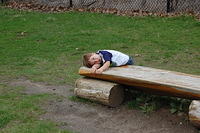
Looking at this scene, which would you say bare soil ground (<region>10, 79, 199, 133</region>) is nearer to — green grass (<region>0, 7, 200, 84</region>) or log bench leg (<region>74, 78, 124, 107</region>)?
log bench leg (<region>74, 78, 124, 107</region>)

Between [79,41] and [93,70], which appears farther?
[79,41]

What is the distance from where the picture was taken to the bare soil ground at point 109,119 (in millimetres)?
4551


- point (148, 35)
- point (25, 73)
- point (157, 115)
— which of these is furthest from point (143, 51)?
point (157, 115)

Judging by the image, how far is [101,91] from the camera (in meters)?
5.07

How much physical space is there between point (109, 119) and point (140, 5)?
8445 millimetres

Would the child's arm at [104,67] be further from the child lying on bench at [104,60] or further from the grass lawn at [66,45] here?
the grass lawn at [66,45]

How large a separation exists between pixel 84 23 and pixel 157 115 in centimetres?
672

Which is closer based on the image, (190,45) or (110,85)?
(110,85)

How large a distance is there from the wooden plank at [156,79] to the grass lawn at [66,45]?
2.97ft

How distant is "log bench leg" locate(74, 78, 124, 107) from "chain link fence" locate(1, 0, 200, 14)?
24.4 feet

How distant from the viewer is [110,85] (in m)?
5.04

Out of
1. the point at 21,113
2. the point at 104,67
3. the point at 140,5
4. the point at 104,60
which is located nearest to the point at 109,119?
the point at 104,67

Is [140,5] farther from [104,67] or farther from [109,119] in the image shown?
[109,119]

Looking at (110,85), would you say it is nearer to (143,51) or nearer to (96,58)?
(96,58)
